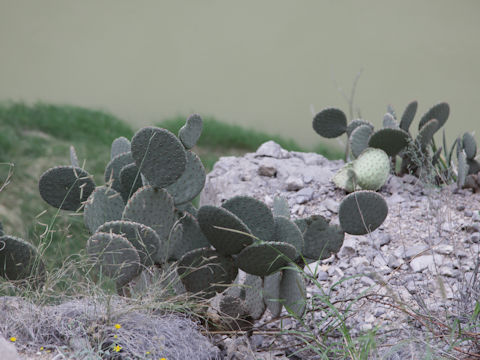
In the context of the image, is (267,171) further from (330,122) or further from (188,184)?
(188,184)

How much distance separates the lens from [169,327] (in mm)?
1591

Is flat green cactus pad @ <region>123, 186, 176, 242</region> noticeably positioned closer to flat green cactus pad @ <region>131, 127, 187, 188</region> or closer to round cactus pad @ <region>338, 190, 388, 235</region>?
flat green cactus pad @ <region>131, 127, 187, 188</region>

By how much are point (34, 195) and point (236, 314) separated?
4.13 metres

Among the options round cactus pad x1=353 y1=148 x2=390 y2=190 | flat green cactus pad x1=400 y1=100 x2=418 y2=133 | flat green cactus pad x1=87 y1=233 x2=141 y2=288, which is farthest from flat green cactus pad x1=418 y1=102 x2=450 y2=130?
flat green cactus pad x1=87 y1=233 x2=141 y2=288

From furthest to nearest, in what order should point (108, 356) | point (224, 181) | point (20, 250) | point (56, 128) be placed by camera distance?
point (56, 128) < point (224, 181) < point (20, 250) < point (108, 356)

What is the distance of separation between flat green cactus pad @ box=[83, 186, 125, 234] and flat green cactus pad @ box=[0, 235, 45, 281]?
7.1 inches

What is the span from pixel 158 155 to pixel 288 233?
44 cm

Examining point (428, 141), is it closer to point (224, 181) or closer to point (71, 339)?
point (224, 181)

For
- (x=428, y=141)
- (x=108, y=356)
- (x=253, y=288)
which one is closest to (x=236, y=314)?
(x=253, y=288)

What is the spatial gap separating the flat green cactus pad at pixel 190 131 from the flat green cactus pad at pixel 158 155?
11 centimetres

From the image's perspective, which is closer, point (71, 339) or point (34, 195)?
point (71, 339)

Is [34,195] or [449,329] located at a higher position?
[449,329]

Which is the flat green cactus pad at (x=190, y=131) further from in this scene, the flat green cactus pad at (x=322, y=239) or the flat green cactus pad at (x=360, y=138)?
the flat green cactus pad at (x=360, y=138)

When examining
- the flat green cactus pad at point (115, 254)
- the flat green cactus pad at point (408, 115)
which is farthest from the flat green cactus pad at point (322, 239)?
the flat green cactus pad at point (408, 115)
